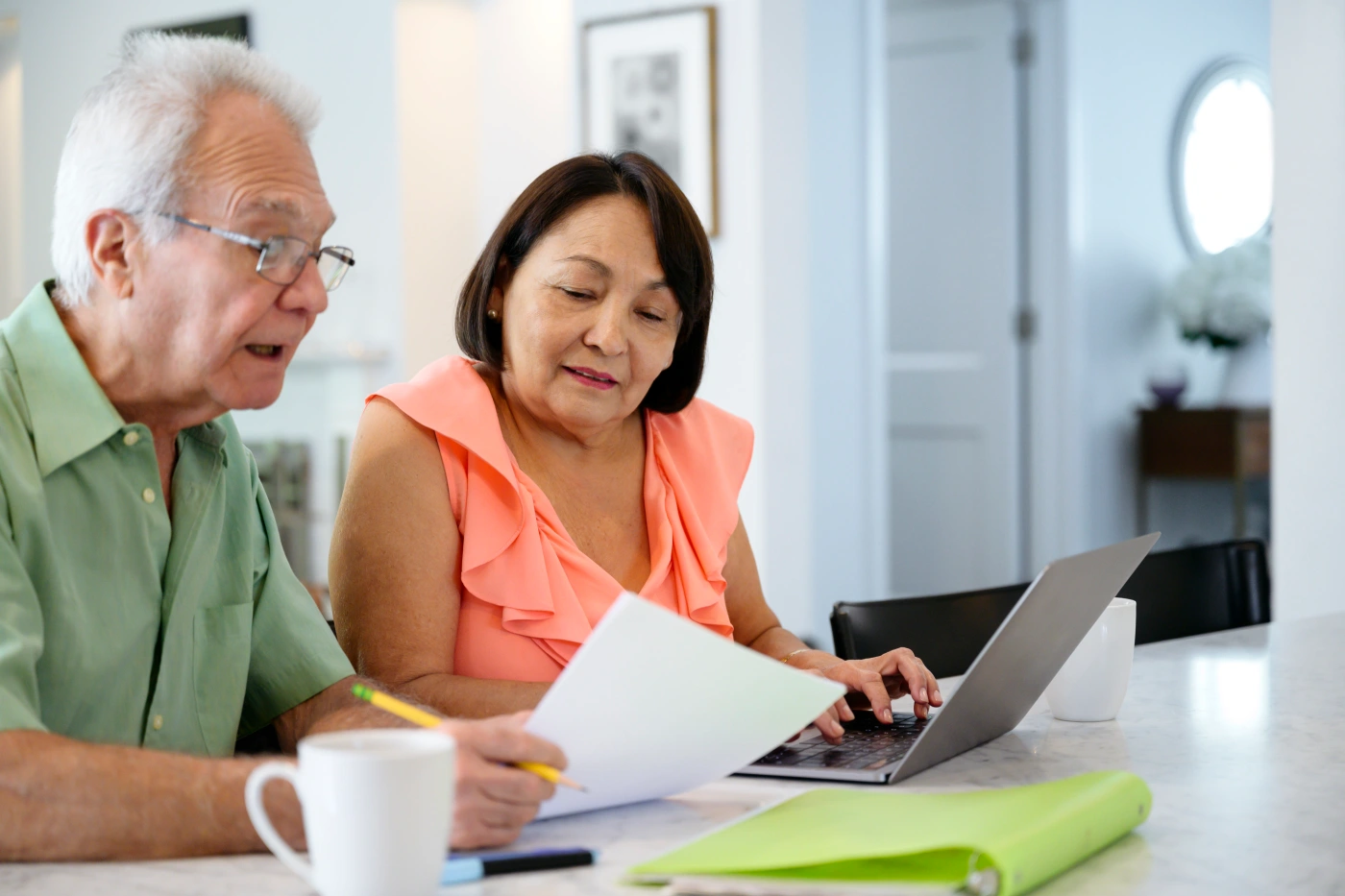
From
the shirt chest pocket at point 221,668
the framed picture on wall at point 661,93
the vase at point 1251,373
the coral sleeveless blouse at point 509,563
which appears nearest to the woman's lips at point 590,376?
the coral sleeveless blouse at point 509,563

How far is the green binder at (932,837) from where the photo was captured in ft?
2.56

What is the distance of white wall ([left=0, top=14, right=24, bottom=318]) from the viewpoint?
18.8 feet

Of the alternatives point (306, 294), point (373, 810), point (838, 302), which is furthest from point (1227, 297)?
point (373, 810)

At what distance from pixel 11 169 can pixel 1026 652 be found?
6.02 m

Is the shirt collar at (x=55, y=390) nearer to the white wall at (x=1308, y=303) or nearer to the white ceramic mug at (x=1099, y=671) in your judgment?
the white ceramic mug at (x=1099, y=671)

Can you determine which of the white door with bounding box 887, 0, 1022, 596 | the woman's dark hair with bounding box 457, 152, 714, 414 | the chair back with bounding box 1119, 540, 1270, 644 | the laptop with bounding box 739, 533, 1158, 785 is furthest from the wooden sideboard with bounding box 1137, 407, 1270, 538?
the laptop with bounding box 739, 533, 1158, 785

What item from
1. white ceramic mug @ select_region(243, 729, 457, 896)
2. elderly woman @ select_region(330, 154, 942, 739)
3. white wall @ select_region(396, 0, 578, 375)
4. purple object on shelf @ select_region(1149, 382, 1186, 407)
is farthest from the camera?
purple object on shelf @ select_region(1149, 382, 1186, 407)

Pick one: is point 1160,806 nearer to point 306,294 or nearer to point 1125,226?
point 306,294

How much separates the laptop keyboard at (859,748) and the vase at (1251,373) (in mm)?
4299

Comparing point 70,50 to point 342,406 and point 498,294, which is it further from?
point 498,294

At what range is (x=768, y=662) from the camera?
0.85 m

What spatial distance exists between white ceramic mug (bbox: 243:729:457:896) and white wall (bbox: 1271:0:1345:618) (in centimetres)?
276

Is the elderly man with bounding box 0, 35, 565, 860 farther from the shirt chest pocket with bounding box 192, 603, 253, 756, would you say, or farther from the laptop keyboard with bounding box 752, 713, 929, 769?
the laptop keyboard with bounding box 752, 713, 929, 769

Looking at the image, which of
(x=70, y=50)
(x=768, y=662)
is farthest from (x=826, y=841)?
(x=70, y=50)
